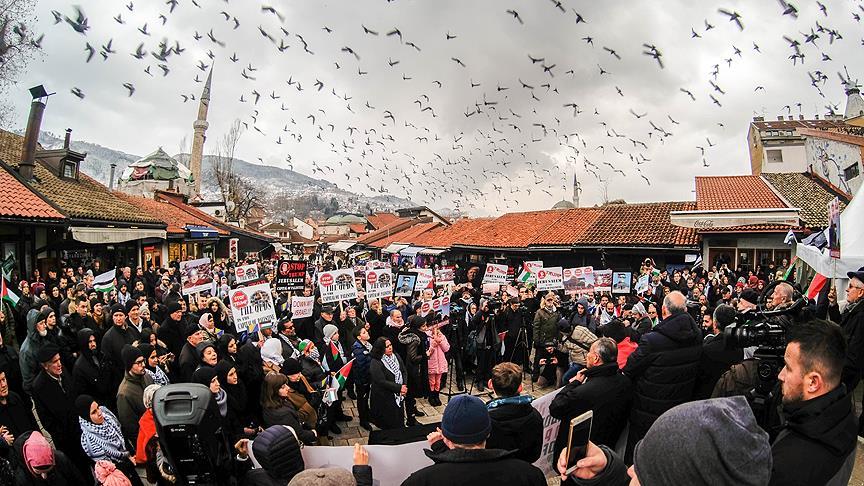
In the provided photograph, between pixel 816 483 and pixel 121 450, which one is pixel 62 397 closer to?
pixel 121 450

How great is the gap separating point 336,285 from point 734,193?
70.7ft

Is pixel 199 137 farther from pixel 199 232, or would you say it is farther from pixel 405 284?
pixel 405 284

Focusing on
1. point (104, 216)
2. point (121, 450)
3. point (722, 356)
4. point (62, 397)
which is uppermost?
point (104, 216)

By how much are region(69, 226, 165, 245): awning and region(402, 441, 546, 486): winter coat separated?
15.9 metres

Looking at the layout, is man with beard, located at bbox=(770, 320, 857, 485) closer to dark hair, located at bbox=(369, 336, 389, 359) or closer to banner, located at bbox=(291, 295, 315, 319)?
dark hair, located at bbox=(369, 336, 389, 359)

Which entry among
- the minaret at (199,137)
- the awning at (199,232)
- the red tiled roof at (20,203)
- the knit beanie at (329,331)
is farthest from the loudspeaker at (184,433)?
the minaret at (199,137)

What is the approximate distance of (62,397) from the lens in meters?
4.88

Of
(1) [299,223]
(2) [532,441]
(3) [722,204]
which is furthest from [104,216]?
(1) [299,223]

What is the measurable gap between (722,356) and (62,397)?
6.26 m

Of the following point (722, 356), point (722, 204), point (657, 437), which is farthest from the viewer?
point (722, 204)

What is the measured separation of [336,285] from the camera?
34.4ft

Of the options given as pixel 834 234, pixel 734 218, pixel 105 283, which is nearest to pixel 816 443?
pixel 834 234

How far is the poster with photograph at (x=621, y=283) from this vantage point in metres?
12.9

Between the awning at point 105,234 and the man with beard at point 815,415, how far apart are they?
1707 centimetres
